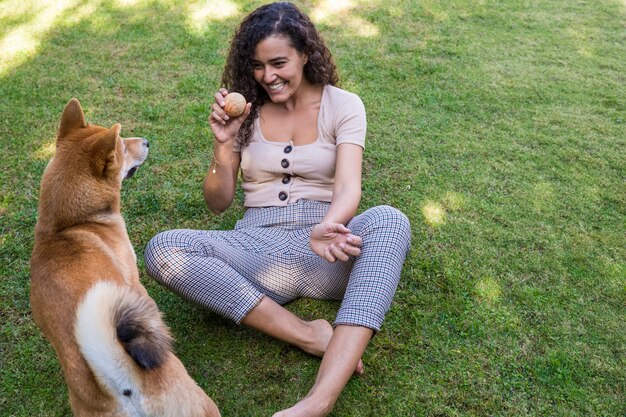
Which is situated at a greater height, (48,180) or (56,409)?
(48,180)

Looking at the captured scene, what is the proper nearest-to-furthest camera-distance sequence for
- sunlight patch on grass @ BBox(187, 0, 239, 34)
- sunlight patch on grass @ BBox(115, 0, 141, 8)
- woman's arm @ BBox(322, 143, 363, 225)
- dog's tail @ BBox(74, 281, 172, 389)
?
dog's tail @ BBox(74, 281, 172, 389) < woman's arm @ BBox(322, 143, 363, 225) < sunlight patch on grass @ BBox(187, 0, 239, 34) < sunlight patch on grass @ BBox(115, 0, 141, 8)

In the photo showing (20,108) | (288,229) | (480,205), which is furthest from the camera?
(20,108)

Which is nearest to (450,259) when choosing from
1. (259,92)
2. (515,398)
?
(515,398)

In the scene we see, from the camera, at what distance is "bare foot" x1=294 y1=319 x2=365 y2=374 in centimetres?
264

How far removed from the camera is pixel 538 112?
4969 millimetres

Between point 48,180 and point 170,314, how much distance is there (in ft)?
3.23

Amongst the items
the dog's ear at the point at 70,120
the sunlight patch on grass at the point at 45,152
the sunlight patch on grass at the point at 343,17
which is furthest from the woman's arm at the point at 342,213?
the sunlight patch on grass at the point at 343,17

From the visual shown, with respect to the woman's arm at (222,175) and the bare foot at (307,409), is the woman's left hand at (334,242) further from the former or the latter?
the woman's arm at (222,175)

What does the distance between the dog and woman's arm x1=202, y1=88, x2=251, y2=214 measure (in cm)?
51

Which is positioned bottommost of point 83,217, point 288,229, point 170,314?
point 170,314

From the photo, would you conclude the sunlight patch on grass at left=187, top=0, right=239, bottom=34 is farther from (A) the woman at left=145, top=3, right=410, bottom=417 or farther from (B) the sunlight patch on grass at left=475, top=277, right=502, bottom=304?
(B) the sunlight patch on grass at left=475, top=277, right=502, bottom=304

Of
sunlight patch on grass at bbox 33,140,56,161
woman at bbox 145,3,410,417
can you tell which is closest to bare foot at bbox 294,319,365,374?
woman at bbox 145,3,410,417

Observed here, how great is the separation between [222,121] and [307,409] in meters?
1.41

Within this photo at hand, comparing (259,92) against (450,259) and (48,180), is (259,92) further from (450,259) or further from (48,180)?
(450,259)
